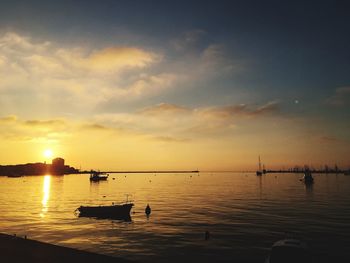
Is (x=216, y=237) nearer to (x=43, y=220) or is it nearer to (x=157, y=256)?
(x=157, y=256)

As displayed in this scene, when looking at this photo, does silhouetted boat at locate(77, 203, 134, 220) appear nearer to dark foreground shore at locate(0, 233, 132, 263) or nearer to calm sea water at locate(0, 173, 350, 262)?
calm sea water at locate(0, 173, 350, 262)

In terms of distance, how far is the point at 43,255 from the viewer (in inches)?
945

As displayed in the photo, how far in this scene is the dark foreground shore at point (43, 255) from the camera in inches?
902

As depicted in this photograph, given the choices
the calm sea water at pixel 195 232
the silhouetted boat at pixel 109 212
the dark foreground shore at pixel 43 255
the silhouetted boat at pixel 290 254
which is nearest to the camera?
the dark foreground shore at pixel 43 255

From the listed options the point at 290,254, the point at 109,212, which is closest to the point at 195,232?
the point at 109,212

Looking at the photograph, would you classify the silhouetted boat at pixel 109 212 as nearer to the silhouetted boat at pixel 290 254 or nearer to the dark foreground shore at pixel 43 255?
the dark foreground shore at pixel 43 255

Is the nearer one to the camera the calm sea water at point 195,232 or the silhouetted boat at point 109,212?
the calm sea water at point 195,232

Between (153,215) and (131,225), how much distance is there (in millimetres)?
12730

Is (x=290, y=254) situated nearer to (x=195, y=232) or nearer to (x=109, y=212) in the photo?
(x=195, y=232)

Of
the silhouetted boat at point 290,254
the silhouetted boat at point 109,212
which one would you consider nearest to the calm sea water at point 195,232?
the silhouetted boat at point 109,212

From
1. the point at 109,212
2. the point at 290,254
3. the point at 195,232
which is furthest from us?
the point at 109,212

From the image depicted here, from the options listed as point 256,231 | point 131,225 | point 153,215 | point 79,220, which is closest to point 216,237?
point 256,231

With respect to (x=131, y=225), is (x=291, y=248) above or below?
above

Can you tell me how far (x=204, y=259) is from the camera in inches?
1410
